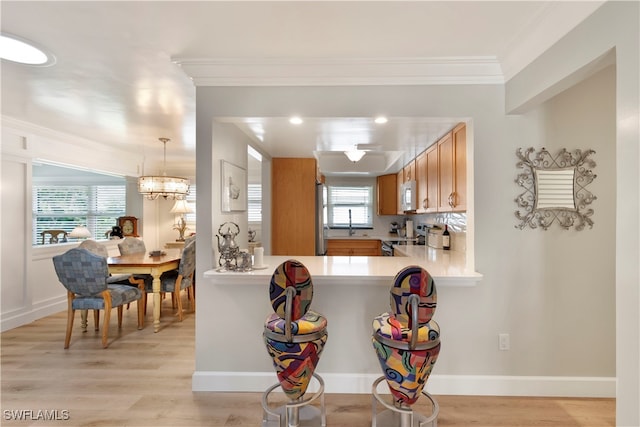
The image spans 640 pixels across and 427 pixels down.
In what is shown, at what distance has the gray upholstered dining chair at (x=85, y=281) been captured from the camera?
3.05 meters

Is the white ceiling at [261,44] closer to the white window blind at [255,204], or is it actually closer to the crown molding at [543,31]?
the crown molding at [543,31]

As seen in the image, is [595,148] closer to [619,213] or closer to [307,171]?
[619,213]

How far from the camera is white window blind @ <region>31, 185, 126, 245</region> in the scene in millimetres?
5949

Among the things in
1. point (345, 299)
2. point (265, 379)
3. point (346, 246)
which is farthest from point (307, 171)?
point (265, 379)

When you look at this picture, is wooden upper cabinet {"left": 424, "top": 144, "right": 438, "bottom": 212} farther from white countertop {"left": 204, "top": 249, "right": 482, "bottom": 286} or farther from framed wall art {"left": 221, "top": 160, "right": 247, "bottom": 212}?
framed wall art {"left": 221, "top": 160, "right": 247, "bottom": 212}

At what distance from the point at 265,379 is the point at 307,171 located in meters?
2.84

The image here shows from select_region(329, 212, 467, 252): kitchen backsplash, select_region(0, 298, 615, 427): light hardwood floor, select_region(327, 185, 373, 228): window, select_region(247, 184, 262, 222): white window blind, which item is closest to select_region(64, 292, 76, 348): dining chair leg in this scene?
select_region(0, 298, 615, 427): light hardwood floor

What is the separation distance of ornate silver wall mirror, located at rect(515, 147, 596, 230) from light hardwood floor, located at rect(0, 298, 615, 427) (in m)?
1.22

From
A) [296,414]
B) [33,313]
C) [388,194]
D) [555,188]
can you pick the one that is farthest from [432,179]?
[33,313]

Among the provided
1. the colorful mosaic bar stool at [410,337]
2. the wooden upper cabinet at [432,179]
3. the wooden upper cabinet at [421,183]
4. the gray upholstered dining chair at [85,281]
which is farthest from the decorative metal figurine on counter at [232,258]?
the wooden upper cabinet at [421,183]

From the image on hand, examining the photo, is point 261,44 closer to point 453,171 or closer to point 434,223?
point 453,171

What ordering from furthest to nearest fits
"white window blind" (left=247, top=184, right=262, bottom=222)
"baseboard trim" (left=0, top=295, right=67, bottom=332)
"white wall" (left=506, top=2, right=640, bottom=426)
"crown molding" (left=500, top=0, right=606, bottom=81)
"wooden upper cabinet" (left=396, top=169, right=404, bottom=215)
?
"wooden upper cabinet" (left=396, top=169, right=404, bottom=215) → "white window blind" (left=247, top=184, right=262, bottom=222) → "baseboard trim" (left=0, top=295, right=67, bottom=332) → "crown molding" (left=500, top=0, right=606, bottom=81) → "white wall" (left=506, top=2, right=640, bottom=426)

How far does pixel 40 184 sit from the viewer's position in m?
6.12

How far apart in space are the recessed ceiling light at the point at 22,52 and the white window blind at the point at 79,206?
14.5 feet
